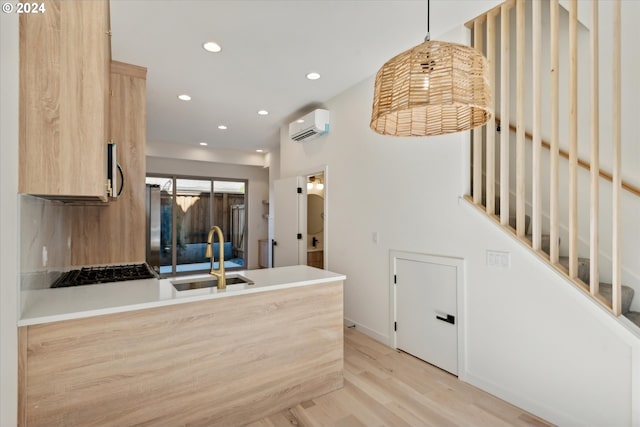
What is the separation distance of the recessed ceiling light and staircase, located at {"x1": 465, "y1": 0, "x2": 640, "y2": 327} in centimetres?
210

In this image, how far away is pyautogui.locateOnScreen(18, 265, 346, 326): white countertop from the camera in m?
1.44

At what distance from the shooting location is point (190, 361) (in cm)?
175

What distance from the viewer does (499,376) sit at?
2.23m

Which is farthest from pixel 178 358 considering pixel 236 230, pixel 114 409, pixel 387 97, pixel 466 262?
pixel 236 230

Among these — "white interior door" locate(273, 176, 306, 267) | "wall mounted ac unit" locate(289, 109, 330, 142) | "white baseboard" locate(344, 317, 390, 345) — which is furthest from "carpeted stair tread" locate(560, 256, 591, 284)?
"white interior door" locate(273, 176, 306, 267)

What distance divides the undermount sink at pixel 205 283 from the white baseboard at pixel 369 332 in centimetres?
174

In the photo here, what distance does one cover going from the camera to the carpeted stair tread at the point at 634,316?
1723mm

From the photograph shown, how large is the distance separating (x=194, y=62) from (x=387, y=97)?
237 centimetres

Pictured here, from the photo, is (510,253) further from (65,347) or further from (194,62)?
(194,62)

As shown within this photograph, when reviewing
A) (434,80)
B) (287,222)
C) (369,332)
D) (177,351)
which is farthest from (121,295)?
(287,222)

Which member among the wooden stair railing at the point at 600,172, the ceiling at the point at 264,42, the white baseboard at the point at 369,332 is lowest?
the white baseboard at the point at 369,332

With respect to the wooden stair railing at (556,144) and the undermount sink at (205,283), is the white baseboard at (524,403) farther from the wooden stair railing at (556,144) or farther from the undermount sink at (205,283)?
the undermount sink at (205,283)

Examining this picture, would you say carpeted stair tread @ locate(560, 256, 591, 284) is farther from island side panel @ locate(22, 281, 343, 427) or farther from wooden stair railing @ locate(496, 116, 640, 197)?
island side panel @ locate(22, 281, 343, 427)

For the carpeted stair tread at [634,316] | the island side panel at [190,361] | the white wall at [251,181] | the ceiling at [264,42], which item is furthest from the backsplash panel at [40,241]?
the white wall at [251,181]
